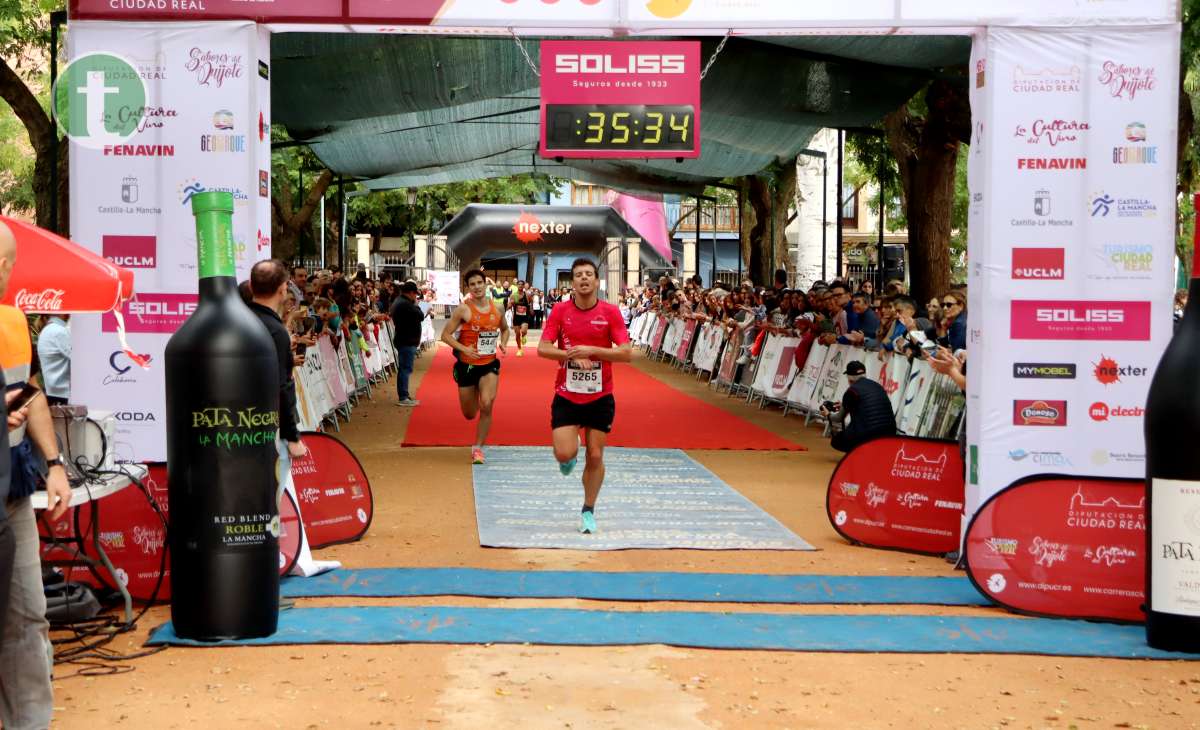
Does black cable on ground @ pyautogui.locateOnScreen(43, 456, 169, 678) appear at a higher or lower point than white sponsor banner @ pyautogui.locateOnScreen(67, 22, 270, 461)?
lower

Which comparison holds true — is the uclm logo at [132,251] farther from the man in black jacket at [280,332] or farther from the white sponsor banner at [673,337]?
the white sponsor banner at [673,337]

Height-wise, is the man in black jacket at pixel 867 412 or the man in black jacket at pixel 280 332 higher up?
the man in black jacket at pixel 280 332

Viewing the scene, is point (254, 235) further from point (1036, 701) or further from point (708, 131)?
point (708, 131)

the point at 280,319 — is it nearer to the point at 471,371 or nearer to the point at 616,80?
the point at 616,80

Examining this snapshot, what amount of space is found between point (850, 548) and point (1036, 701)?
3698mm

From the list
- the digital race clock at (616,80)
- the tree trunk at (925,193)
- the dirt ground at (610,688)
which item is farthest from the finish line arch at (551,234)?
the dirt ground at (610,688)

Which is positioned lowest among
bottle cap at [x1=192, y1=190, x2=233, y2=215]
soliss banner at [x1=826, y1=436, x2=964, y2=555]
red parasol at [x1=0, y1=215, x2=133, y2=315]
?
soliss banner at [x1=826, y1=436, x2=964, y2=555]

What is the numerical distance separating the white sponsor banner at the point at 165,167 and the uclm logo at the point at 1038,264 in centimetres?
491

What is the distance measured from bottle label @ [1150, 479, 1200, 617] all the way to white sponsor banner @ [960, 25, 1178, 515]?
2.10m

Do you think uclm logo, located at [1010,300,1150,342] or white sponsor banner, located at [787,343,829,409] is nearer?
uclm logo, located at [1010,300,1150,342]

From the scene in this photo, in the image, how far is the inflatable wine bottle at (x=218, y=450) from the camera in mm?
6844

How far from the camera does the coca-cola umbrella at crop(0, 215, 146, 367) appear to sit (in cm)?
762

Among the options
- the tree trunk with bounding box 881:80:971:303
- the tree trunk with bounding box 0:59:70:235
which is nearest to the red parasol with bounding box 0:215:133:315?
the tree trunk with bounding box 0:59:70:235

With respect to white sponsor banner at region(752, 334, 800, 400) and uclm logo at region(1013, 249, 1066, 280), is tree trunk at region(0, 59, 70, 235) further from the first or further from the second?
uclm logo at region(1013, 249, 1066, 280)
